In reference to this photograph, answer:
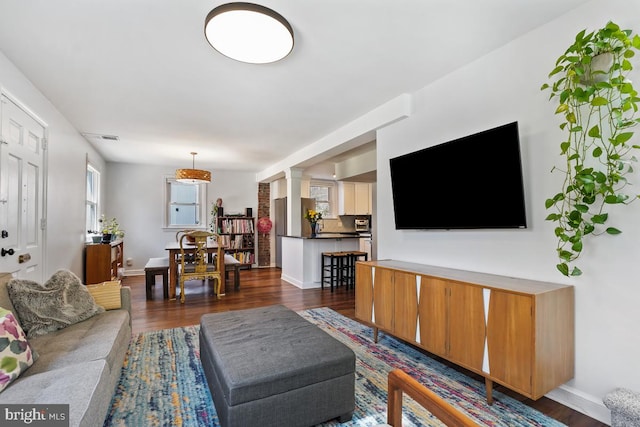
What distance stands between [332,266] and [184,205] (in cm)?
421

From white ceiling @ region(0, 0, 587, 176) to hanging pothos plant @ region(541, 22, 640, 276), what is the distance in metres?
0.48

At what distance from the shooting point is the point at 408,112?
317cm

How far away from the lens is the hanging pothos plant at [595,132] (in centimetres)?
163

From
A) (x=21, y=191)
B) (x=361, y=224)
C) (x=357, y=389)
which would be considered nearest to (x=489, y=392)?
(x=357, y=389)

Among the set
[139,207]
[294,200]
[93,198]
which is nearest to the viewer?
[93,198]

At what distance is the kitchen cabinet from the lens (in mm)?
8305

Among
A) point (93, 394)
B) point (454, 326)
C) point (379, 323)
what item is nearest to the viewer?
point (93, 394)

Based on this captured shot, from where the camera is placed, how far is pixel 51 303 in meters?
2.13

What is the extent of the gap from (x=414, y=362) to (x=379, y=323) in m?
0.44

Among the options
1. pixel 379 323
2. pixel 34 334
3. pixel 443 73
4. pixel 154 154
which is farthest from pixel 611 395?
pixel 154 154

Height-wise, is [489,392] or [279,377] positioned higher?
[279,377]

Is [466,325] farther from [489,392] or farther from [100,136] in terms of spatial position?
[100,136]

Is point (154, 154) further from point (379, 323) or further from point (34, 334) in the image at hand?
point (379, 323)

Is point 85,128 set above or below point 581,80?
above
